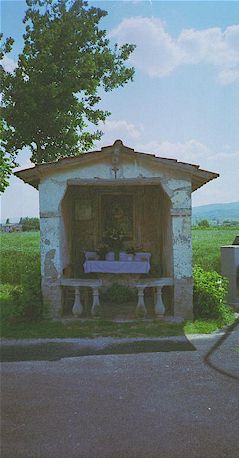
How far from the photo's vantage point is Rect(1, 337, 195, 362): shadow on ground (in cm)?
673

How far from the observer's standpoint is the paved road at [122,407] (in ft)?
12.6

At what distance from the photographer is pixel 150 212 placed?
39.4 feet

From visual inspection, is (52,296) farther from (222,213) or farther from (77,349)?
(222,213)

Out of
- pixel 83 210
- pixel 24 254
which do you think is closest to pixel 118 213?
pixel 83 210

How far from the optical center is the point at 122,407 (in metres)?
4.68

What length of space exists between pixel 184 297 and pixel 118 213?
12.1 feet

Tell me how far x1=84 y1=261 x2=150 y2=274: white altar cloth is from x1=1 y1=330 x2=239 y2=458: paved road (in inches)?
143

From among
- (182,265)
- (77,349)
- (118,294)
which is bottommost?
(77,349)

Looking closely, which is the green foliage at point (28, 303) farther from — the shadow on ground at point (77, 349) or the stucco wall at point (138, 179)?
the shadow on ground at point (77, 349)

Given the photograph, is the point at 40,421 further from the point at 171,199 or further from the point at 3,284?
the point at 3,284

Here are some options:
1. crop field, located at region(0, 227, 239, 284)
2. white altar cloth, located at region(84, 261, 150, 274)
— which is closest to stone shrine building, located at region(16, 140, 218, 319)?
white altar cloth, located at region(84, 261, 150, 274)

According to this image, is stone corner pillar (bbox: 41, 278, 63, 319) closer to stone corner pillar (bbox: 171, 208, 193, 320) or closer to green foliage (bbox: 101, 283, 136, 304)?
green foliage (bbox: 101, 283, 136, 304)

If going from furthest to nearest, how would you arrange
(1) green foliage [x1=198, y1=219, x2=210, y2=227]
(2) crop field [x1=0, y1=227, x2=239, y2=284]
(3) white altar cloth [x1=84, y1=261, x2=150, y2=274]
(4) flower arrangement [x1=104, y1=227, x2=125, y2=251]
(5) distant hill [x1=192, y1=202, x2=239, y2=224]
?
1. (5) distant hill [x1=192, y1=202, x2=239, y2=224]
2. (1) green foliage [x1=198, y1=219, x2=210, y2=227]
3. (2) crop field [x1=0, y1=227, x2=239, y2=284]
4. (4) flower arrangement [x1=104, y1=227, x2=125, y2=251]
5. (3) white altar cloth [x1=84, y1=261, x2=150, y2=274]

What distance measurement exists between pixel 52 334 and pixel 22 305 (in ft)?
4.19
